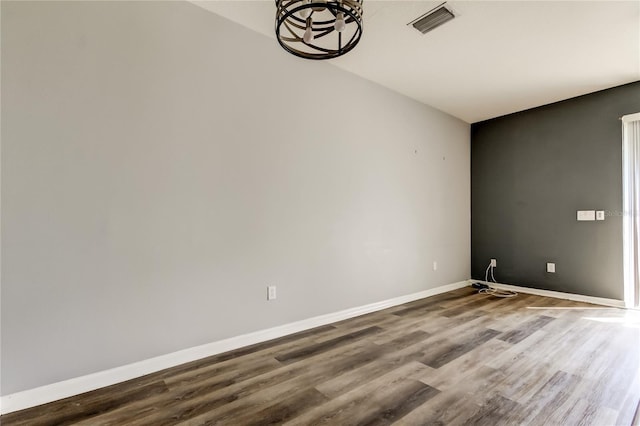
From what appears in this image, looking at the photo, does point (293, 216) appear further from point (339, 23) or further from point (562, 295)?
point (562, 295)

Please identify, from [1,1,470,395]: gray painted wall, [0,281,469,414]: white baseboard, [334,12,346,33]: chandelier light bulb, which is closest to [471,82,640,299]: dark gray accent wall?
[1,1,470,395]: gray painted wall

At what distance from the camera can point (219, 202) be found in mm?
2350

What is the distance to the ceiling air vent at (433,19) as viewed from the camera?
2.30 m

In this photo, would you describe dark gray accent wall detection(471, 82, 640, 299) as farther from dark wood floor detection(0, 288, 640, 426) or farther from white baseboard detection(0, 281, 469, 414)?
white baseboard detection(0, 281, 469, 414)

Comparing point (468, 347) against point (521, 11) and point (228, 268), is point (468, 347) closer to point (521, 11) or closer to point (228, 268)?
point (228, 268)

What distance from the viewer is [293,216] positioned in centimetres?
278

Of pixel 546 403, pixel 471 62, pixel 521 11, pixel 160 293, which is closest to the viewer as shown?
pixel 546 403

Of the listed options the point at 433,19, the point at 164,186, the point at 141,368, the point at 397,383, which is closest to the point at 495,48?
the point at 433,19

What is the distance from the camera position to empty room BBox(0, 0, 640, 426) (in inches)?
65.7

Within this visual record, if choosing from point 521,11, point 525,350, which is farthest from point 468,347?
point 521,11

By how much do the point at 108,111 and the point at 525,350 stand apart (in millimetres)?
3485

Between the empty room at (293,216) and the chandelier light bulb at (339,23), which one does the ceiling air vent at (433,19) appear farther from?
the chandelier light bulb at (339,23)

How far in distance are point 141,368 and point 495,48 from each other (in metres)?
3.92

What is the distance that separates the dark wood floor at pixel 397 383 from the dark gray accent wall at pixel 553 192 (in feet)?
3.92
